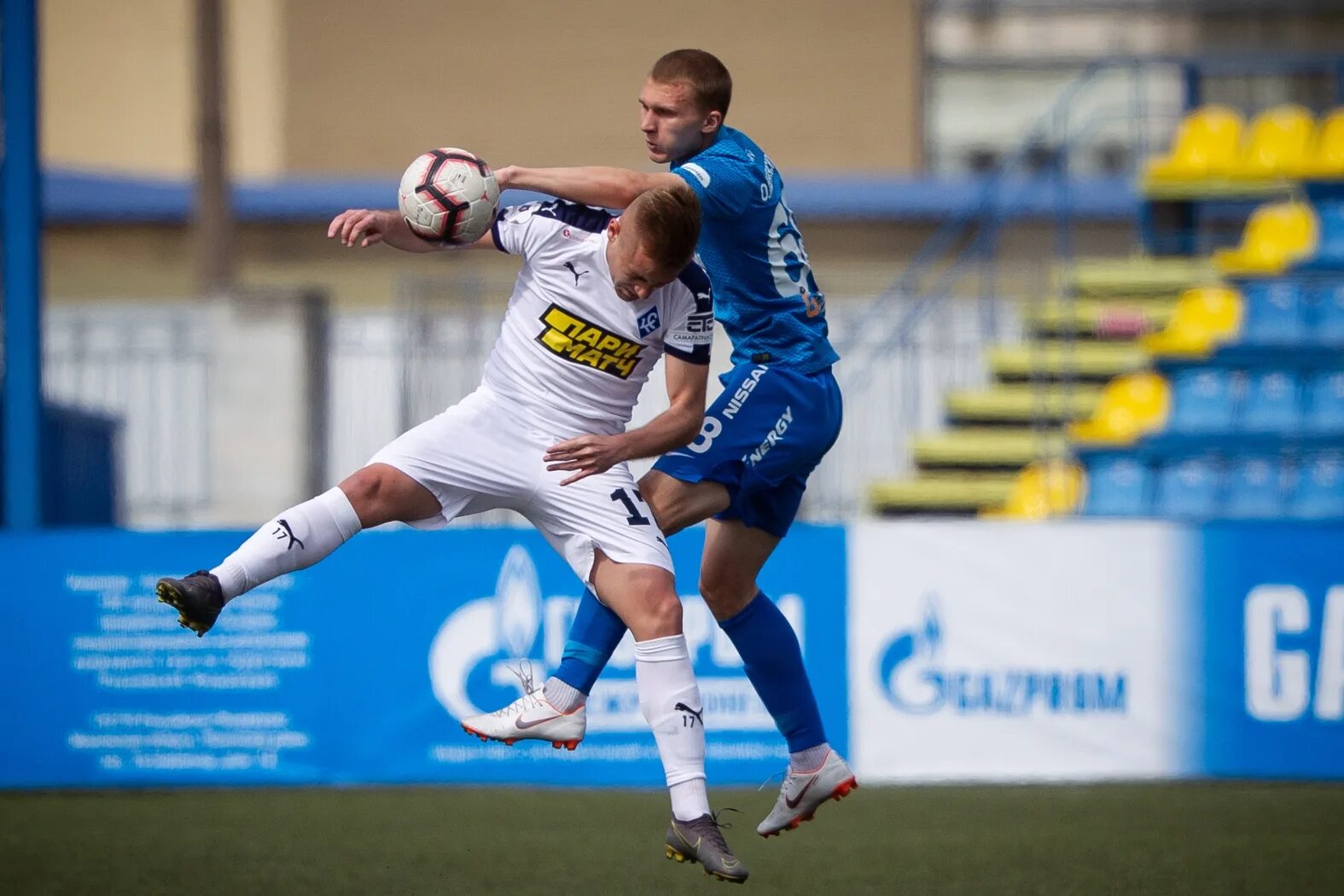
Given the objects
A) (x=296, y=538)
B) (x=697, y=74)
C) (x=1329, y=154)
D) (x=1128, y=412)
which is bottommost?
(x=1128, y=412)

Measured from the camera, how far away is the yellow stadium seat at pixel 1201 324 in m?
13.7

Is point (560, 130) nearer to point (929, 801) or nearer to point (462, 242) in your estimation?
point (929, 801)

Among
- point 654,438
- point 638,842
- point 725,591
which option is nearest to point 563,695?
point 725,591

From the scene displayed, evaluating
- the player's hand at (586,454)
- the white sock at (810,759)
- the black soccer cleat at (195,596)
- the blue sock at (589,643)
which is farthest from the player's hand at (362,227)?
the white sock at (810,759)

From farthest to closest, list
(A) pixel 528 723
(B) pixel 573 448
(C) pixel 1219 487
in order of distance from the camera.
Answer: (C) pixel 1219 487 < (A) pixel 528 723 < (B) pixel 573 448

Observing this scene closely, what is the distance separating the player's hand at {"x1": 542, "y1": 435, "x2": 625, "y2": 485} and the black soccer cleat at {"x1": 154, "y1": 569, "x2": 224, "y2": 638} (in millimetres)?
960

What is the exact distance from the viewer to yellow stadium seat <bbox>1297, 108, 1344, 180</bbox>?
47.6 feet

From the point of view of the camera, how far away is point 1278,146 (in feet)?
49.1

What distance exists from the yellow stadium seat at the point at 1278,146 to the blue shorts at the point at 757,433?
32.9 ft

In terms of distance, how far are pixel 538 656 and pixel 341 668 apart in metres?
0.95

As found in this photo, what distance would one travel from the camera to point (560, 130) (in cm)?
2181

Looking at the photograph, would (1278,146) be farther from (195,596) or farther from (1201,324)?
(195,596)

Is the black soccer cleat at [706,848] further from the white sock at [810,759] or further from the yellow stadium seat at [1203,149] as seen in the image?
the yellow stadium seat at [1203,149]

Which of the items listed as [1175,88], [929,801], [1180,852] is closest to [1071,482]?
[929,801]
